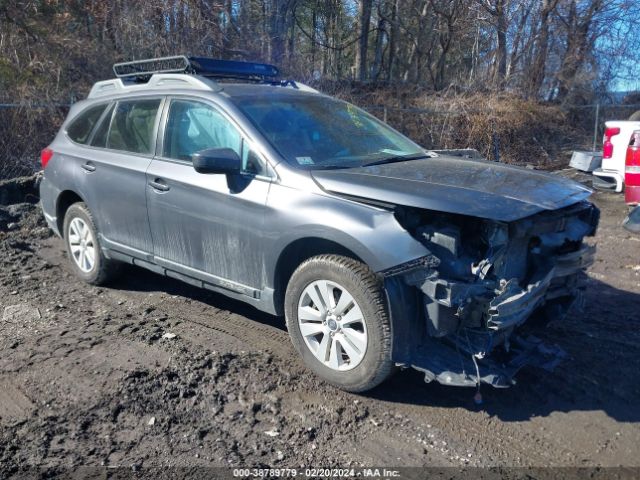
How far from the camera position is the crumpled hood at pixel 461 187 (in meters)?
3.38

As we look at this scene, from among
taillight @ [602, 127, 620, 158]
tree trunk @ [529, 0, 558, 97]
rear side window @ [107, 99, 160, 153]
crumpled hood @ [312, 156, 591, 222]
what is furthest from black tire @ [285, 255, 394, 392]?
tree trunk @ [529, 0, 558, 97]

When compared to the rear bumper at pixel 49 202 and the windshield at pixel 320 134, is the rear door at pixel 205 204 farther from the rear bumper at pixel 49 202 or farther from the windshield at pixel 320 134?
the rear bumper at pixel 49 202

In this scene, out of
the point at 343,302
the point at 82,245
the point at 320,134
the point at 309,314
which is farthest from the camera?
the point at 82,245

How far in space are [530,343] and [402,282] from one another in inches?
40.3

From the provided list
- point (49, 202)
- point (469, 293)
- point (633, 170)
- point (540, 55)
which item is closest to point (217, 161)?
point (469, 293)

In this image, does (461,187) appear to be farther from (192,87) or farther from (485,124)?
(485,124)

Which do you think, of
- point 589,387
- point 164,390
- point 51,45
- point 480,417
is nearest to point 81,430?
point 164,390

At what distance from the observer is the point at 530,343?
3.84 meters

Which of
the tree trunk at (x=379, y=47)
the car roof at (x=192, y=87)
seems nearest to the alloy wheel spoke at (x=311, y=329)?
the car roof at (x=192, y=87)

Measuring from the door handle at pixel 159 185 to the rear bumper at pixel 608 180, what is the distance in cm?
746

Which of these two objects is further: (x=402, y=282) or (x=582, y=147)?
(x=582, y=147)

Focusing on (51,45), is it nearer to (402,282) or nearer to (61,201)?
(61,201)

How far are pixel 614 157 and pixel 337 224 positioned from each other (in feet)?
24.6

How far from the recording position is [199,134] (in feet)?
15.3
